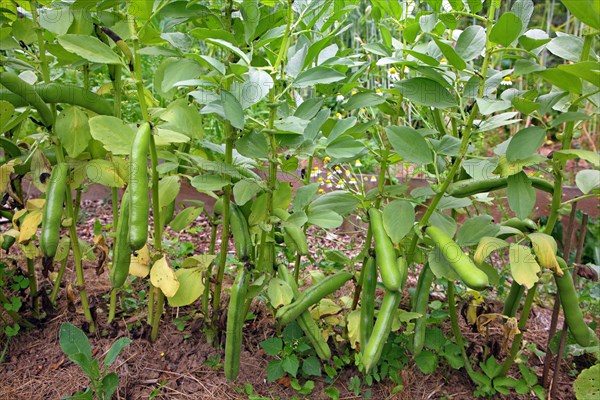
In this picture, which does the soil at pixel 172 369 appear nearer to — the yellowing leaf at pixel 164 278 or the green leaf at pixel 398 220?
the yellowing leaf at pixel 164 278

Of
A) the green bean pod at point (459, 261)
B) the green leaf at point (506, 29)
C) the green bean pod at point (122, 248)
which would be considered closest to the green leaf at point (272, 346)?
the green bean pod at point (122, 248)

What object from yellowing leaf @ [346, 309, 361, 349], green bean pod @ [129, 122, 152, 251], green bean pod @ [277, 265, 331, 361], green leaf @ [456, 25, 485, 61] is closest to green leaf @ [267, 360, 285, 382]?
green bean pod @ [277, 265, 331, 361]

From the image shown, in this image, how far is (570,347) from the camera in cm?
160

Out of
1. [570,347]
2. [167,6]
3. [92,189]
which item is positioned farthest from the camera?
[92,189]

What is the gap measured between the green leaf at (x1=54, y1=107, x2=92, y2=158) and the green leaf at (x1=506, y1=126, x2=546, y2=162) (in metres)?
1.10

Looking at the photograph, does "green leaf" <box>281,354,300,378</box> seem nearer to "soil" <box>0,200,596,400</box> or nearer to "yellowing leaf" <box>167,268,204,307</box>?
"soil" <box>0,200,596,400</box>

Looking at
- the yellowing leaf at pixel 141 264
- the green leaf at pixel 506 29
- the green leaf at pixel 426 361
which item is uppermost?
the green leaf at pixel 506 29

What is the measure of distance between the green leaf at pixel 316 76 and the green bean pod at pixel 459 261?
17.7 inches

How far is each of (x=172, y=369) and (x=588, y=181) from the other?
1.27m

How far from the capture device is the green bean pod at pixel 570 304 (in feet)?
4.27

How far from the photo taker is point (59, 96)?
52.2 inches

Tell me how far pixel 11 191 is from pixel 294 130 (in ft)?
2.94

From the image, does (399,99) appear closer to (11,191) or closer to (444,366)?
(444,366)

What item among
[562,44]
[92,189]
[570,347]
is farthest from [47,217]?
[92,189]
